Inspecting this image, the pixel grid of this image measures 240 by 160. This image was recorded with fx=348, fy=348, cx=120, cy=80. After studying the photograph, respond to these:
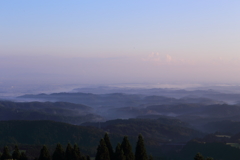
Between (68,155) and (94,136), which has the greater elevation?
(68,155)

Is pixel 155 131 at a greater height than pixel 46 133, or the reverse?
pixel 46 133

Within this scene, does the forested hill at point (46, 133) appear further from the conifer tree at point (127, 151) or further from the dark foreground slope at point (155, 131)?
the conifer tree at point (127, 151)

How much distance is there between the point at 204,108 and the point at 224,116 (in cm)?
2407

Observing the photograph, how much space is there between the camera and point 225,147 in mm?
75938

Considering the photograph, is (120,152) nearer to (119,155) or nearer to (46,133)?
(119,155)

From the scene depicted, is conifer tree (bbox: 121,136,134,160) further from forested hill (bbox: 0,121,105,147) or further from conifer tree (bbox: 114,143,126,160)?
forested hill (bbox: 0,121,105,147)

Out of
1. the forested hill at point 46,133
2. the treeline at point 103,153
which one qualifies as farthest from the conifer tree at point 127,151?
the forested hill at point 46,133

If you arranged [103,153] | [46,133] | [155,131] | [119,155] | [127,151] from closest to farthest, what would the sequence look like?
[119,155] < [103,153] < [127,151] < [46,133] < [155,131]

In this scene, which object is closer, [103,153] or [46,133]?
[103,153]

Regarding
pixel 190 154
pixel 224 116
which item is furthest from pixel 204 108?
pixel 190 154

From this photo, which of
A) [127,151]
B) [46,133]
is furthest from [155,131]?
[127,151]

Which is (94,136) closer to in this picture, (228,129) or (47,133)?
(47,133)

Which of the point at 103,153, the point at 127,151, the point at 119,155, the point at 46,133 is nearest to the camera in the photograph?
the point at 119,155

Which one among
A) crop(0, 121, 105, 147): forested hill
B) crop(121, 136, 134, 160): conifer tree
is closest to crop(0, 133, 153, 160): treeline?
crop(121, 136, 134, 160): conifer tree
